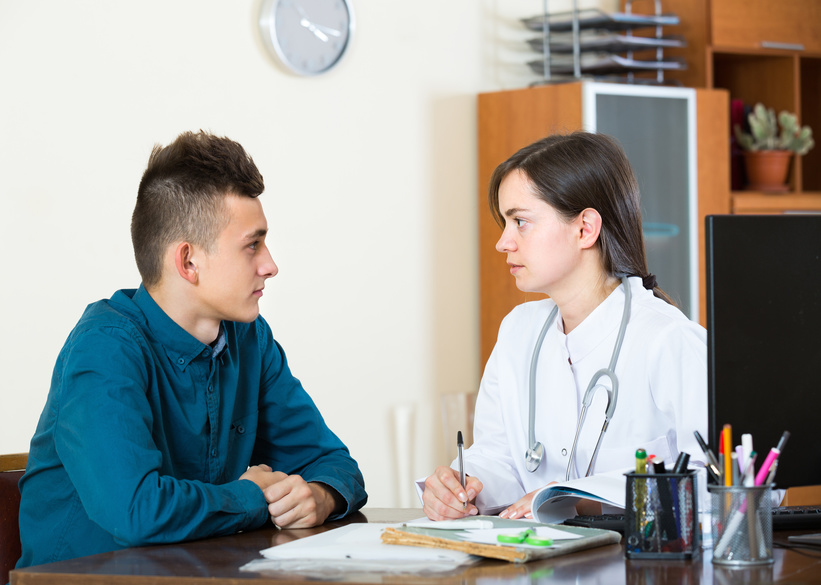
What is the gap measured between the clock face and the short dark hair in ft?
6.53

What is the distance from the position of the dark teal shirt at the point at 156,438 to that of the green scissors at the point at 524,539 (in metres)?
0.45

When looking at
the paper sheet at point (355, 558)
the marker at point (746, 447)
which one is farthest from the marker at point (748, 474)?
the paper sheet at point (355, 558)

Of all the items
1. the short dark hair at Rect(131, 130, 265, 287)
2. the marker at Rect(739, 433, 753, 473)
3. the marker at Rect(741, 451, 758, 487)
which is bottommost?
the marker at Rect(741, 451, 758, 487)

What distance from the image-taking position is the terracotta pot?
4.45m

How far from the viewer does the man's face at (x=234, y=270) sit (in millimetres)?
1764

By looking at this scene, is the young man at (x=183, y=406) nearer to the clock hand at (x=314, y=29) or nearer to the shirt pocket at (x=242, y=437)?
→ the shirt pocket at (x=242, y=437)

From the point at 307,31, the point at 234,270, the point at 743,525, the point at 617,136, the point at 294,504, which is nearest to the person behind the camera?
the point at 743,525

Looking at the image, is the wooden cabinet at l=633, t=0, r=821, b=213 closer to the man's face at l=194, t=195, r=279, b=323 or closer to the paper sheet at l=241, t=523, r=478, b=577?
the man's face at l=194, t=195, r=279, b=323

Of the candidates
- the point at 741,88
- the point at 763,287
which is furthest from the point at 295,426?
the point at 741,88

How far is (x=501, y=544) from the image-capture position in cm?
130

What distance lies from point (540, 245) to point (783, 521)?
74 cm

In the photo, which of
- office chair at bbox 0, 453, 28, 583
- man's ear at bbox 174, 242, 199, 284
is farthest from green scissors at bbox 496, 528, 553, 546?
office chair at bbox 0, 453, 28, 583

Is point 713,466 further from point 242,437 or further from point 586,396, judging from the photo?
point 242,437

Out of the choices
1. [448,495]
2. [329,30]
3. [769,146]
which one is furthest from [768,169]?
[448,495]
